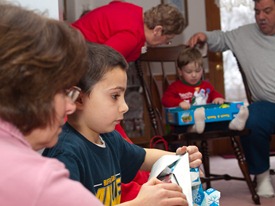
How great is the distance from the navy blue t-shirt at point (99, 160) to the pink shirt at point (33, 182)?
1.37 ft

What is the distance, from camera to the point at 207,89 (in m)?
3.69

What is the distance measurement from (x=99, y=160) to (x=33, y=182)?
26.0 inches

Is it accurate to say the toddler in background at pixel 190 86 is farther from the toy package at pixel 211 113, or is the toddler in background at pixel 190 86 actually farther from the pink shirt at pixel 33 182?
the pink shirt at pixel 33 182

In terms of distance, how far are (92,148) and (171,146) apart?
82.7 inches

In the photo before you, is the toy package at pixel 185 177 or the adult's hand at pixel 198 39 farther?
the adult's hand at pixel 198 39

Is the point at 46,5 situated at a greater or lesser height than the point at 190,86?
greater

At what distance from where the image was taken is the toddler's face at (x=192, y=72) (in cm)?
362

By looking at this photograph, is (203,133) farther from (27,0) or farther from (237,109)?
(27,0)

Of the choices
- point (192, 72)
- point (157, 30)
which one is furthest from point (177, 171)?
point (192, 72)

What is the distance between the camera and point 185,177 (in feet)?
4.23

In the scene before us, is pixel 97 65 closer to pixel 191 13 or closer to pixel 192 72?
pixel 192 72

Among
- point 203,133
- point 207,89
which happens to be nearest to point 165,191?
point 203,133

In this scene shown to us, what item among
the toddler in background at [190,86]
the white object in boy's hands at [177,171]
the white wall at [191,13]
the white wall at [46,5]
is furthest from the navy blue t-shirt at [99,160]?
the white wall at [191,13]

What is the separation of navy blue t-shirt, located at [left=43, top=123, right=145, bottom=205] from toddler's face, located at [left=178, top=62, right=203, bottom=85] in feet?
6.84
